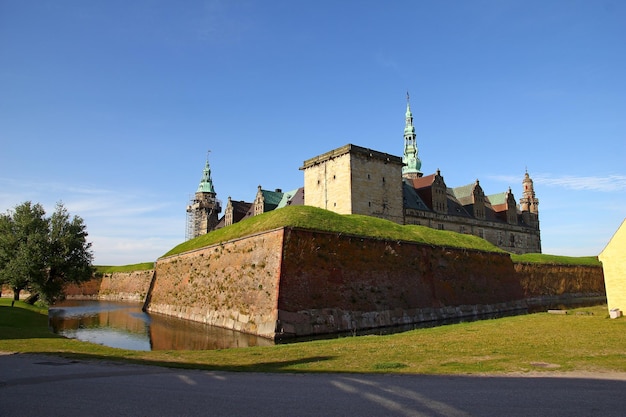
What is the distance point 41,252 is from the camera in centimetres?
3409

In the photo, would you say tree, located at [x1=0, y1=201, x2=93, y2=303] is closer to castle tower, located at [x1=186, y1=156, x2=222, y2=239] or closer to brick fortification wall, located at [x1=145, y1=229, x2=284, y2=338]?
brick fortification wall, located at [x1=145, y1=229, x2=284, y2=338]

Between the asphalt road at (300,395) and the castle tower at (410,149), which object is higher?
the castle tower at (410,149)

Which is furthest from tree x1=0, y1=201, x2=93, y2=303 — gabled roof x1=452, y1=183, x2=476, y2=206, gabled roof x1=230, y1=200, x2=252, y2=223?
gabled roof x1=452, y1=183, x2=476, y2=206

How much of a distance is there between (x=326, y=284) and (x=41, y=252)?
24380 millimetres

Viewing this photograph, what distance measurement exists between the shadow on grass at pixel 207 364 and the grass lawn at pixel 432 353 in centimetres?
3

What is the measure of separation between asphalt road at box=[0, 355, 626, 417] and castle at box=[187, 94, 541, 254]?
32.5 metres

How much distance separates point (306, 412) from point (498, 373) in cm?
507

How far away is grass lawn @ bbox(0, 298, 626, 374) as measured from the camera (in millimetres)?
10062

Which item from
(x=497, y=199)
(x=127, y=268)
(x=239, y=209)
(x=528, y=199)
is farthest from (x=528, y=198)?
(x=127, y=268)

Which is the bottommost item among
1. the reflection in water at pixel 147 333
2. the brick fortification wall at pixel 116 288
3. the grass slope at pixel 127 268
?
the reflection in water at pixel 147 333

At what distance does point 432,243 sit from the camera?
33219 mm

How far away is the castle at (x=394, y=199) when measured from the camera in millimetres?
42375

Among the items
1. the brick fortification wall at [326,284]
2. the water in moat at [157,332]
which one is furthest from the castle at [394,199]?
the water in moat at [157,332]

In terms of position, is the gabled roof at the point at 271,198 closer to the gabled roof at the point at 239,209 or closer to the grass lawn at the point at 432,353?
the gabled roof at the point at 239,209
